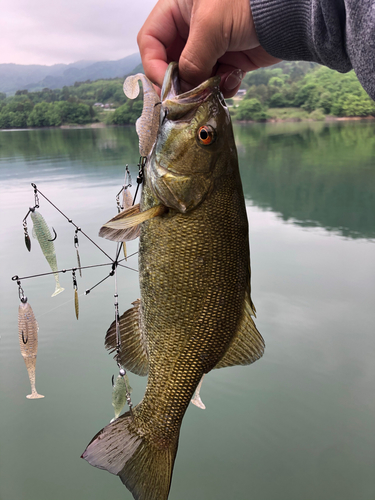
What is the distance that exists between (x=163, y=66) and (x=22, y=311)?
1919mm

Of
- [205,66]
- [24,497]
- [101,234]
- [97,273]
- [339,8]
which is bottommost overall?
[24,497]

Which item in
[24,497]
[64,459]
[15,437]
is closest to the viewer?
[24,497]

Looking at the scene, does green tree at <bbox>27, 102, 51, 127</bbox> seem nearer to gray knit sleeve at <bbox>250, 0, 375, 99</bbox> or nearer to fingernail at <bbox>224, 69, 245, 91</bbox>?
fingernail at <bbox>224, 69, 245, 91</bbox>

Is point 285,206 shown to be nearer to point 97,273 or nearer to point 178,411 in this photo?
point 97,273

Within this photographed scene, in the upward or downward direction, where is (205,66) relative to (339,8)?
downward

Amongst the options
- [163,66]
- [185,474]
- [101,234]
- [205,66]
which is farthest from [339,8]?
[185,474]

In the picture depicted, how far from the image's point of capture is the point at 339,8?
1227 millimetres

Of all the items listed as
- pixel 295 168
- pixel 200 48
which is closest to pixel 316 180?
pixel 295 168

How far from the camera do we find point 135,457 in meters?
1.36

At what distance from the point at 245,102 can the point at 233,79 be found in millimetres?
48554

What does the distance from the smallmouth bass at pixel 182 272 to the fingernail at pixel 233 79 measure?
0.32 metres

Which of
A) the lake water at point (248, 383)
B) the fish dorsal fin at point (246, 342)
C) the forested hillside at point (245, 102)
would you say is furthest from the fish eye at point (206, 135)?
the forested hillside at point (245, 102)

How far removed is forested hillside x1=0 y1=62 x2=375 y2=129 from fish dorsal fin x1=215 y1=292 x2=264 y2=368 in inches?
1027

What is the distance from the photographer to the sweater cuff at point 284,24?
4.37 ft
